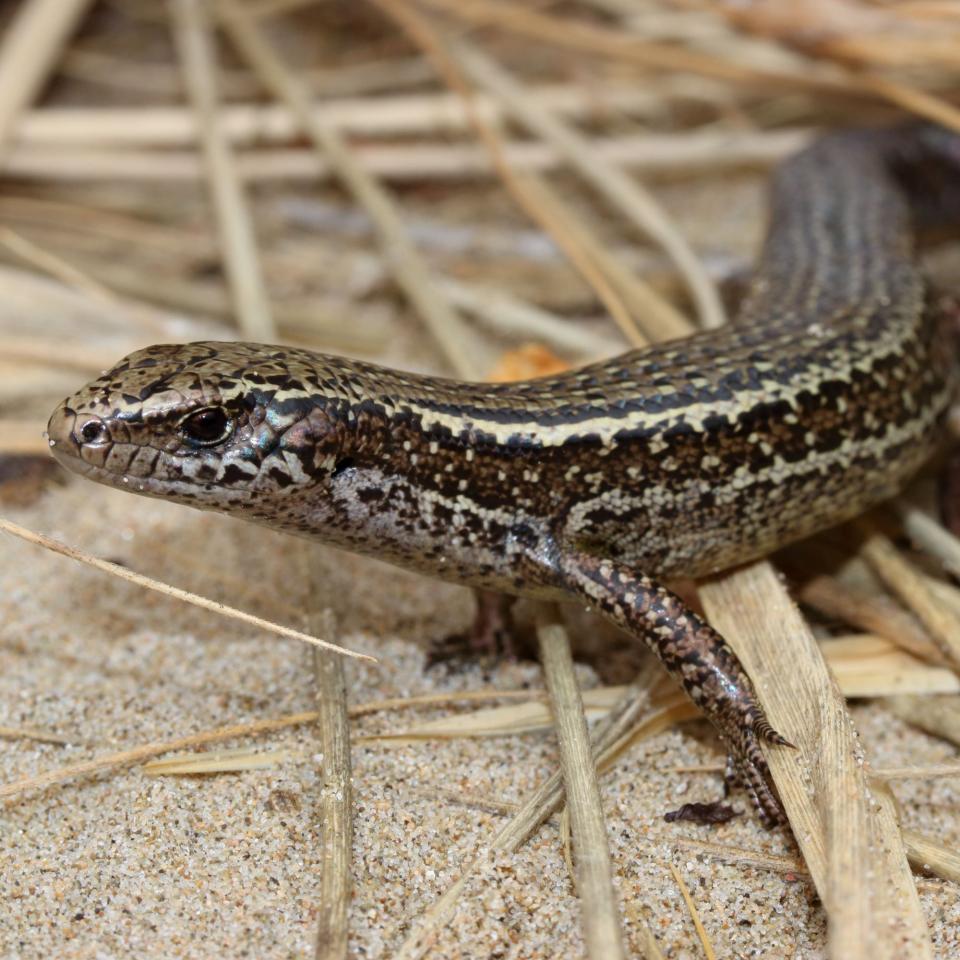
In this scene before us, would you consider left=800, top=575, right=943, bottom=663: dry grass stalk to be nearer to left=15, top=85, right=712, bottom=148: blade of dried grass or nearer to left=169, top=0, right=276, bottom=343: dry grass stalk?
left=169, top=0, right=276, bottom=343: dry grass stalk

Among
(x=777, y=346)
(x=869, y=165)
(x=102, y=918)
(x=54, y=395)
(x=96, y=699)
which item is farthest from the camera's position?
(x=869, y=165)

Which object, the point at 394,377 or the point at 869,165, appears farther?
→ the point at 869,165

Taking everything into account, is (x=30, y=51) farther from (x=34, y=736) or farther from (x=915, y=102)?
(x=915, y=102)

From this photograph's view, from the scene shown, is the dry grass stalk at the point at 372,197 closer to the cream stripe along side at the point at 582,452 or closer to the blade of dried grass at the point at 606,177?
the blade of dried grass at the point at 606,177

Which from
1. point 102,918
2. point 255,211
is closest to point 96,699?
point 102,918

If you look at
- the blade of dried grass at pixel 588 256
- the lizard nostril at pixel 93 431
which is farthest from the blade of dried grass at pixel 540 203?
the lizard nostril at pixel 93 431

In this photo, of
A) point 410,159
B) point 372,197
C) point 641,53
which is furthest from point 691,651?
point 410,159

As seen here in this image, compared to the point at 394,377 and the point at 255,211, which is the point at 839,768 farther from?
the point at 255,211
